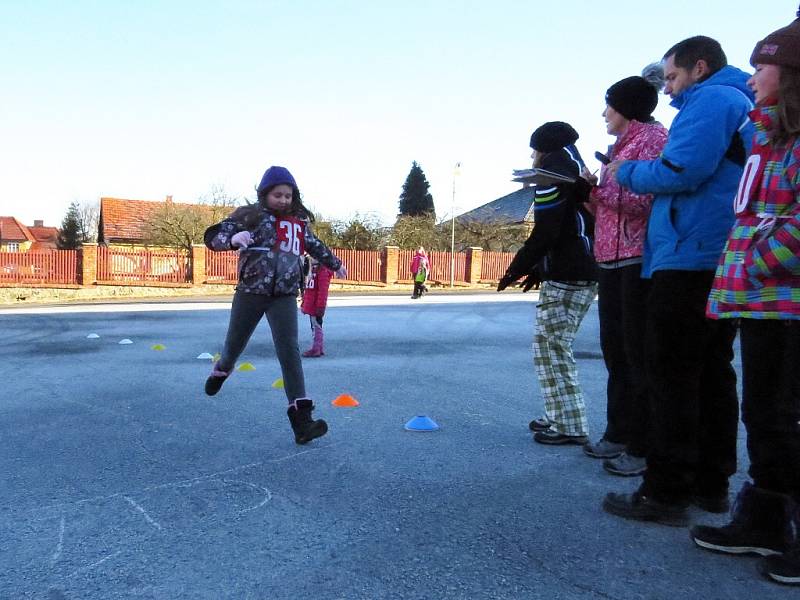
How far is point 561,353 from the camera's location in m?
3.93

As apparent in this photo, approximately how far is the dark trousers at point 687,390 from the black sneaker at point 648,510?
3 cm

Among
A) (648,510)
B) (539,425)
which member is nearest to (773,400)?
(648,510)

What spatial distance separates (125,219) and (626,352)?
53978 mm

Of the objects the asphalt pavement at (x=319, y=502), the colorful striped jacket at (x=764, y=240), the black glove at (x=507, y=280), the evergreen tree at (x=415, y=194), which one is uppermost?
the evergreen tree at (x=415, y=194)

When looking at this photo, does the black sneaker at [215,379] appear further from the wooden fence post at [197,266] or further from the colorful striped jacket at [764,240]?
the wooden fence post at [197,266]

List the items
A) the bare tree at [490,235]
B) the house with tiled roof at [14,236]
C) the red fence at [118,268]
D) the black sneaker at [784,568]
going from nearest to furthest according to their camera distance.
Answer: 1. the black sneaker at [784,568]
2. the red fence at [118,268]
3. the bare tree at [490,235]
4. the house with tiled roof at [14,236]

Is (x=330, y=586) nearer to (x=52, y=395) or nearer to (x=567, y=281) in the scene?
(x=567, y=281)

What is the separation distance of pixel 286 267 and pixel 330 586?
2.33 m

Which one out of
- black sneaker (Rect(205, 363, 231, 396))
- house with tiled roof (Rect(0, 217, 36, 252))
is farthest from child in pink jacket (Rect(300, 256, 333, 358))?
house with tiled roof (Rect(0, 217, 36, 252))

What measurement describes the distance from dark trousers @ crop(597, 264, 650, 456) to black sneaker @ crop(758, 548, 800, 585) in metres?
1.06

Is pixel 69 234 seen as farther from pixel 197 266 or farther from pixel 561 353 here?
pixel 561 353

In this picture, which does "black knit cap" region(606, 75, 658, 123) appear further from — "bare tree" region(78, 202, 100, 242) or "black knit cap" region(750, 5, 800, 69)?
"bare tree" region(78, 202, 100, 242)

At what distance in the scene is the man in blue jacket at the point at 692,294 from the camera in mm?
2637

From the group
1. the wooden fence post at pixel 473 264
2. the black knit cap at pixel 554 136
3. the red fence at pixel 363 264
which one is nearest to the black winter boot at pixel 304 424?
the black knit cap at pixel 554 136
